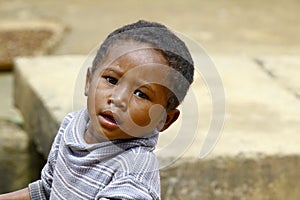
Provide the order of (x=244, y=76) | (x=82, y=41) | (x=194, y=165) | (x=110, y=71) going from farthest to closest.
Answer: (x=82, y=41), (x=244, y=76), (x=194, y=165), (x=110, y=71)

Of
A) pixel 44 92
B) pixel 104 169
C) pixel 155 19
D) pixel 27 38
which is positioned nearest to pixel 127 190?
pixel 104 169

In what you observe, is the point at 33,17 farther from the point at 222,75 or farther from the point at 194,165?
the point at 194,165

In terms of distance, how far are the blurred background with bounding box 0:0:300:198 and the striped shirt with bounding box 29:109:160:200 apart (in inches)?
77.9

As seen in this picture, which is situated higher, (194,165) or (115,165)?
(115,165)

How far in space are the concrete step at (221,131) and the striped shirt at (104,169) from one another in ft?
1.33

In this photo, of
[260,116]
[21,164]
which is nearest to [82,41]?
[21,164]

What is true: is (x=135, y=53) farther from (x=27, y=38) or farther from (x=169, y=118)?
(x=27, y=38)

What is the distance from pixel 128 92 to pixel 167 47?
0.09 metres

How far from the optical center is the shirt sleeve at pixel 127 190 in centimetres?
129

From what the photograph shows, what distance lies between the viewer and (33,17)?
4625 mm

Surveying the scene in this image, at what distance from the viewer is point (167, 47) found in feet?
4.28

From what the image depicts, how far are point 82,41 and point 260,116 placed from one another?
5.88 ft

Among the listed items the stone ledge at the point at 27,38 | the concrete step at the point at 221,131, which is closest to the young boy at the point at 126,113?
the concrete step at the point at 221,131

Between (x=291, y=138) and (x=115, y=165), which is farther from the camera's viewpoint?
(x=291, y=138)
